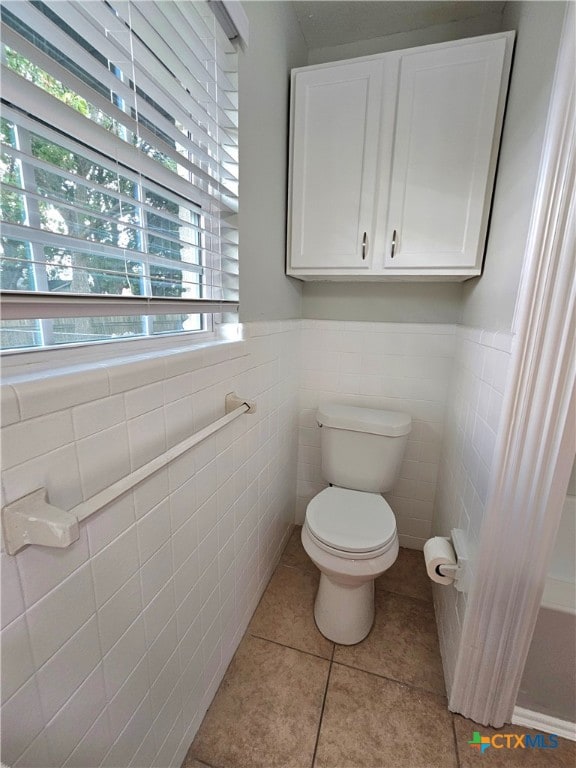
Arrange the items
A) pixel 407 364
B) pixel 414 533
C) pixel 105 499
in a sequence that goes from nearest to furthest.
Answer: pixel 105 499 < pixel 407 364 < pixel 414 533

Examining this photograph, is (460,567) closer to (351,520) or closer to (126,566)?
(351,520)

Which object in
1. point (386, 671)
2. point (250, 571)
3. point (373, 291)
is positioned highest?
point (373, 291)

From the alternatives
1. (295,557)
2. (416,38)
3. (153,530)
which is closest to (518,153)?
(416,38)

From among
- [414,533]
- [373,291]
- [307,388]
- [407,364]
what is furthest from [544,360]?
[414,533]

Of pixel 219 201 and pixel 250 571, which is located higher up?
pixel 219 201

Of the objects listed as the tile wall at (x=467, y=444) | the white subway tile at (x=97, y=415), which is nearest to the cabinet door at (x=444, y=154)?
the tile wall at (x=467, y=444)

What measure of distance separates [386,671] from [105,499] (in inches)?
52.3

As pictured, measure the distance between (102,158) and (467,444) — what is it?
1.38 m

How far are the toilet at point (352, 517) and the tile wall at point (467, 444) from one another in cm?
Answer: 24

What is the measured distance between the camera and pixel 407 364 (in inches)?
68.4

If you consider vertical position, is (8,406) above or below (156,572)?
above

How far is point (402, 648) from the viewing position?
4.43ft

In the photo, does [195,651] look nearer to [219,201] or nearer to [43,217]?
[43,217]

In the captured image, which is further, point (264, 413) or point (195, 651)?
point (264, 413)
